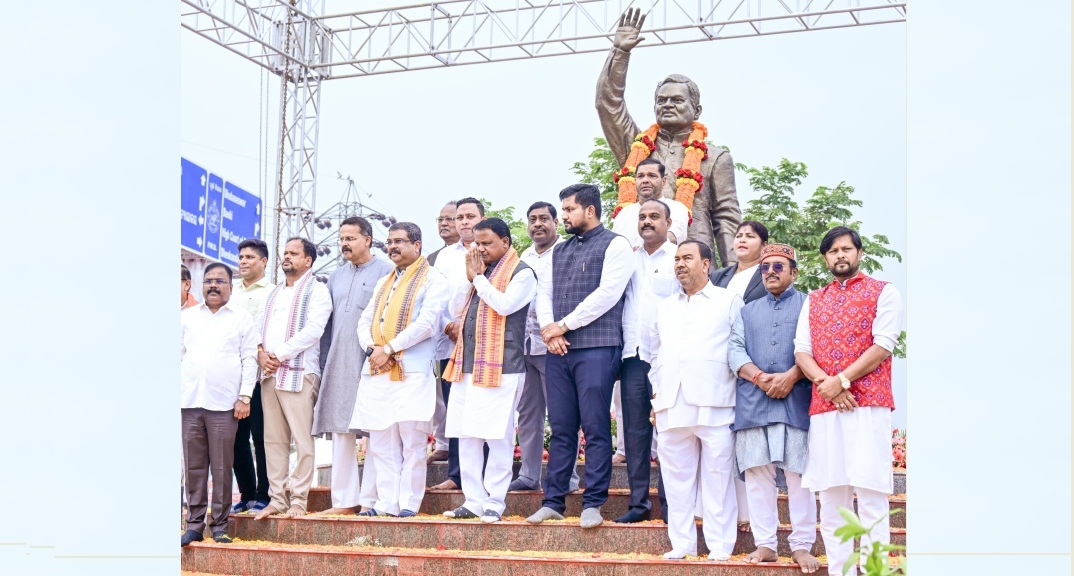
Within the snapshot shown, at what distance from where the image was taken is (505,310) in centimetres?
657

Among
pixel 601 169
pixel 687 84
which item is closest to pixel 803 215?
pixel 601 169

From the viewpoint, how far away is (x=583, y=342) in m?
6.26

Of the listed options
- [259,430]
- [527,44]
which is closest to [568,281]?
[259,430]

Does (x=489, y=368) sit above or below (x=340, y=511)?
above

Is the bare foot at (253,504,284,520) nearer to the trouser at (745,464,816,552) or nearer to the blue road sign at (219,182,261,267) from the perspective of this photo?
the trouser at (745,464,816,552)

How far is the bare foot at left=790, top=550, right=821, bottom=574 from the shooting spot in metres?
5.36

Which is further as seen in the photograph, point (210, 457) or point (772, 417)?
point (210, 457)

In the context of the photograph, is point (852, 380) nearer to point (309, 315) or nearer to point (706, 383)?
point (706, 383)

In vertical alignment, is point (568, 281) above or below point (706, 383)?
above

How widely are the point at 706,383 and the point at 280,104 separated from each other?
1166 centimetres

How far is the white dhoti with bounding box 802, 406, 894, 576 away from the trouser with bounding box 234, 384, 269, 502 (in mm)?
3653

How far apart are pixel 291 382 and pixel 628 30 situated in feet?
10.5

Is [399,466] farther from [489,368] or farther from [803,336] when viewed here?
[803,336]

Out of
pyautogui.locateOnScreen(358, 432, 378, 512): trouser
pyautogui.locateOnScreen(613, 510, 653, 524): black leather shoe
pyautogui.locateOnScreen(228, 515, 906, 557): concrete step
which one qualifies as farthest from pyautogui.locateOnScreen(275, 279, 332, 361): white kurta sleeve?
pyautogui.locateOnScreen(613, 510, 653, 524): black leather shoe
